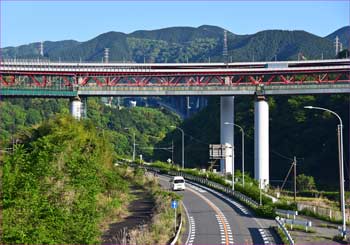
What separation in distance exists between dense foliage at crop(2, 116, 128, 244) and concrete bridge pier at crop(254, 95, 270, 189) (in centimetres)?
2711

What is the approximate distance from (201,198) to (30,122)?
7663cm

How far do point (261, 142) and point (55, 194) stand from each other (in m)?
47.7

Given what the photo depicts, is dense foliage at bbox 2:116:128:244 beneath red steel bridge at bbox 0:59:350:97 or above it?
beneath

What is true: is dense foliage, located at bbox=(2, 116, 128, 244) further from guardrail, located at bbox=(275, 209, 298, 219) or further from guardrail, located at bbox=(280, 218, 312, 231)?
guardrail, located at bbox=(275, 209, 298, 219)

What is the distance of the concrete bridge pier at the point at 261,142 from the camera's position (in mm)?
75250

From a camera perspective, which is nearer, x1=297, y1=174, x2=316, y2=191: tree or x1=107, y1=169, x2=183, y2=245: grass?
x1=107, y1=169, x2=183, y2=245: grass

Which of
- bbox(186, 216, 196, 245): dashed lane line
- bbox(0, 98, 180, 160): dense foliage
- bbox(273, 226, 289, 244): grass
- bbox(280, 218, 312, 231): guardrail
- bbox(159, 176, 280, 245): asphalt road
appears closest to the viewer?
bbox(273, 226, 289, 244): grass

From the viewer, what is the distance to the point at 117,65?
3401 inches

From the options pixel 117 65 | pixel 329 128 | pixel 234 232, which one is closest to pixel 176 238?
pixel 234 232

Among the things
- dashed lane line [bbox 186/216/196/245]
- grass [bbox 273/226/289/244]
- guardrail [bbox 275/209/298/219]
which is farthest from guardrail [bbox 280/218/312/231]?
dashed lane line [bbox 186/216/196/245]

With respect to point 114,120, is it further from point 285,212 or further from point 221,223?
point 221,223

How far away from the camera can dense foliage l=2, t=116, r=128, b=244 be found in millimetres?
24141

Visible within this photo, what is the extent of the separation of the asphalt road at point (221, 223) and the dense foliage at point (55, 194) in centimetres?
544

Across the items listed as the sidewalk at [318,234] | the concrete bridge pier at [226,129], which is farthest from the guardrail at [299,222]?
the concrete bridge pier at [226,129]
